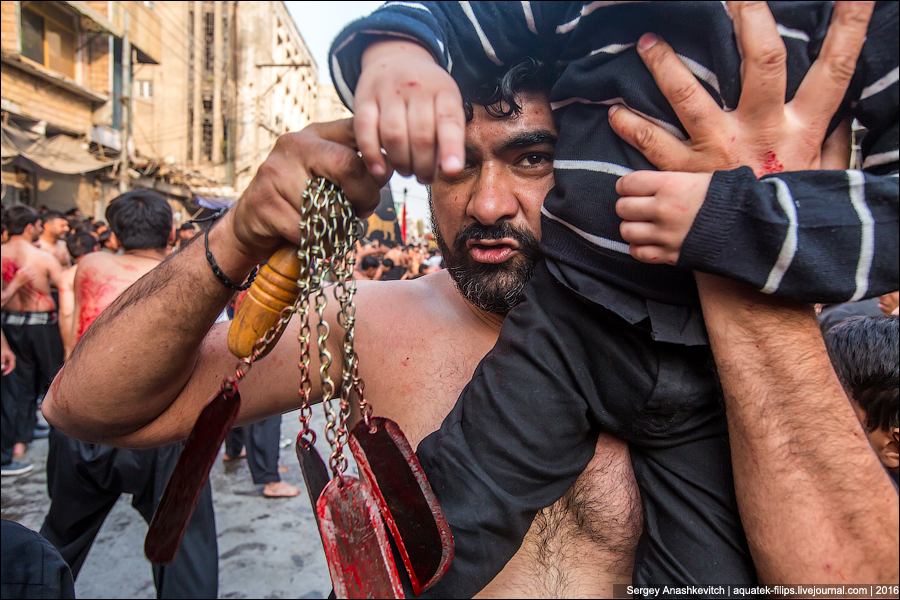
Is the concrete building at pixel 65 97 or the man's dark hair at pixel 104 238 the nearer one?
the man's dark hair at pixel 104 238

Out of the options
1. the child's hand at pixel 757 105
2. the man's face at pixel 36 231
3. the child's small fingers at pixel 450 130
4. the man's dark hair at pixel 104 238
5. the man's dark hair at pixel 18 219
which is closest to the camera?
the child's small fingers at pixel 450 130

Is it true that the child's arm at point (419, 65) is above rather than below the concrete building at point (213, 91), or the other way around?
below

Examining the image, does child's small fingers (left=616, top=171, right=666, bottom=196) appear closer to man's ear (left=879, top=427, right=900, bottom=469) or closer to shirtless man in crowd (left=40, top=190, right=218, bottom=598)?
man's ear (left=879, top=427, right=900, bottom=469)

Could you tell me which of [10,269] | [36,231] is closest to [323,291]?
[10,269]

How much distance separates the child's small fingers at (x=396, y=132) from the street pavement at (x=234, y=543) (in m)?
3.47

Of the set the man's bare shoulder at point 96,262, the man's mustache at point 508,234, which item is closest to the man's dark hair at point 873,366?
the man's mustache at point 508,234

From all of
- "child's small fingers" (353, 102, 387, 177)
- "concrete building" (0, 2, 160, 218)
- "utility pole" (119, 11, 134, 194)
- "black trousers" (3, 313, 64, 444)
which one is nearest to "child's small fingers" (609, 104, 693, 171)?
"child's small fingers" (353, 102, 387, 177)

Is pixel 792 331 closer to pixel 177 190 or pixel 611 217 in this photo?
pixel 611 217

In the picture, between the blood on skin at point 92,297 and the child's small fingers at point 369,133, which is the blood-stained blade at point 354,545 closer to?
the child's small fingers at point 369,133

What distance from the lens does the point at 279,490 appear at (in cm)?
471

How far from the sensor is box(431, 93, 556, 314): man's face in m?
1.36

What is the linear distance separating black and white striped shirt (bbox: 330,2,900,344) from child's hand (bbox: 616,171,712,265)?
0.07ft

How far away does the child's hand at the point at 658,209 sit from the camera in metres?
0.87

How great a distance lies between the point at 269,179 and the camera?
929 mm
